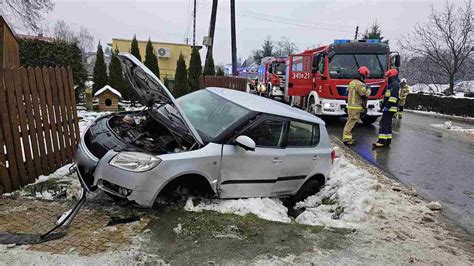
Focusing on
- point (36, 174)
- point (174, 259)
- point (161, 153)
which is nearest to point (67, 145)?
point (36, 174)

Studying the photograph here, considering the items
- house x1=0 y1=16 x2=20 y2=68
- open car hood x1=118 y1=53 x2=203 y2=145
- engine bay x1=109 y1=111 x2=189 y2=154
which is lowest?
engine bay x1=109 y1=111 x2=189 y2=154

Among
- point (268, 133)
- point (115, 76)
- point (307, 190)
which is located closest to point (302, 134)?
point (268, 133)

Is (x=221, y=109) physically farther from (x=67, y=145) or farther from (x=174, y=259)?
(x=67, y=145)

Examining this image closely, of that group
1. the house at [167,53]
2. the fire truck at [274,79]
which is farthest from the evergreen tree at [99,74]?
the house at [167,53]

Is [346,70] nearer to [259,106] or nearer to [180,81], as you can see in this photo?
[180,81]

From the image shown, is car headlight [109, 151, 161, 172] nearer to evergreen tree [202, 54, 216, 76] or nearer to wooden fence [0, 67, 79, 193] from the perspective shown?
wooden fence [0, 67, 79, 193]

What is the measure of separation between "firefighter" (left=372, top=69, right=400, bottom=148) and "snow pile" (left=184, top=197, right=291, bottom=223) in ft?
19.5

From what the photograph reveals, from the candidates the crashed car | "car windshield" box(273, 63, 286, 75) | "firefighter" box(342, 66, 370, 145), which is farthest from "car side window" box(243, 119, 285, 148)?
"car windshield" box(273, 63, 286, 75)

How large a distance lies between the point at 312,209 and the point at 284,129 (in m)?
1.18

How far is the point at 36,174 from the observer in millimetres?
5254

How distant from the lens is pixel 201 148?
4258 millimetres

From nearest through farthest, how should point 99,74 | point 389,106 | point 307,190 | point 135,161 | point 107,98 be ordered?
point 135,161 → point 307,190 → point 389,106 → point 107,98 → point 99,74

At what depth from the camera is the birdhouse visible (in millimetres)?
13508

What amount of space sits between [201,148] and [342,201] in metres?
2.28
